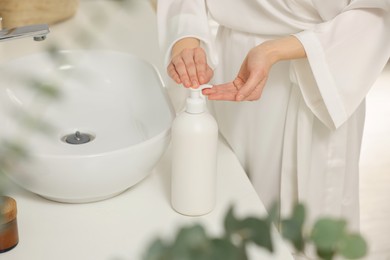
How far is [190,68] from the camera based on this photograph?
116cm

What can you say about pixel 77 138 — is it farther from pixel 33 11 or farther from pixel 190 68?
pixel 33 11

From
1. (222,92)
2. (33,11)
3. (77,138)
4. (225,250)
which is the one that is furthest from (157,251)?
(33,11)

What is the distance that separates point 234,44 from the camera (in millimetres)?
1354

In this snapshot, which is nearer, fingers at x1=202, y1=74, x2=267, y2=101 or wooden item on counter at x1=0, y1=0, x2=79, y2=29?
fingers at x1=202, y1=74, x2=267, y2=101

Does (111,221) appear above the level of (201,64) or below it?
below

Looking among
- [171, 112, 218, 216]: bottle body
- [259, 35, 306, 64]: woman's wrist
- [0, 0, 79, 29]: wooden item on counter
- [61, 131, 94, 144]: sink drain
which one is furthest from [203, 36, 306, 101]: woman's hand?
[0, 0, 79, 29]: wooden item on counter

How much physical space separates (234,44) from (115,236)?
0.55 m

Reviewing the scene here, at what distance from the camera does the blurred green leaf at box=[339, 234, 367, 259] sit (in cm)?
24

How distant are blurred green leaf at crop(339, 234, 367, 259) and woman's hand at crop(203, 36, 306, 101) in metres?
0.84

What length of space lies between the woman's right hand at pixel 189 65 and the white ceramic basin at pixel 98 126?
0.06 m

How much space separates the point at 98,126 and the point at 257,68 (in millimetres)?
348

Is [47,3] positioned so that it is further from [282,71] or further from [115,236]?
[115,236]

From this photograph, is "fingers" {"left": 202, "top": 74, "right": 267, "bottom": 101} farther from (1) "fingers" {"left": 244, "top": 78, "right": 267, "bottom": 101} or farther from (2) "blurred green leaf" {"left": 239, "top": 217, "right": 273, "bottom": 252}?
(2) "blurred green leaf" {"left": 239, "top": 217, "right": 273, "bottom": 252}

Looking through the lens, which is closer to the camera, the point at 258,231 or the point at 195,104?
the point at 258,231
